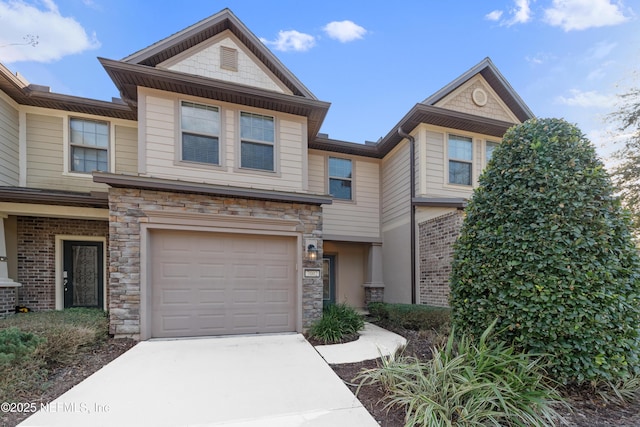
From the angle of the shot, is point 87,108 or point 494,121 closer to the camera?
point 87,108

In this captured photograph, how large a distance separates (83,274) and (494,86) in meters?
12.1

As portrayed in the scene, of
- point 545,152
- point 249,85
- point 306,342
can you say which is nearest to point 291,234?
point 306,342

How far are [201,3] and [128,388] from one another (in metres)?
8.54

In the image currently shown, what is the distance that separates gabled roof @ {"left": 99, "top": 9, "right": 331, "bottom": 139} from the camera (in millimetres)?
5875

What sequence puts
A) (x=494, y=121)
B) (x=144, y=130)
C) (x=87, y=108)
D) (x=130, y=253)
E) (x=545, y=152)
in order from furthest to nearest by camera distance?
(x=494, y=121) < (x=87, y=108) < (x=144, y=130) < (x=130, y=253) < (x=545, y=152)

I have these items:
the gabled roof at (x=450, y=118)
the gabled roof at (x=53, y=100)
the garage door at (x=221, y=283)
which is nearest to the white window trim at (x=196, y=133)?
the garage door at (x=221, y=283)

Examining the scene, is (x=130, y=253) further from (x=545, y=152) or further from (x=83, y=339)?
(x=545, y=152)

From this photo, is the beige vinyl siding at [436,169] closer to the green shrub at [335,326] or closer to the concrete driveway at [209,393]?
the green shrub at [335,326]

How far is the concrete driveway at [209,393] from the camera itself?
9.68 feet

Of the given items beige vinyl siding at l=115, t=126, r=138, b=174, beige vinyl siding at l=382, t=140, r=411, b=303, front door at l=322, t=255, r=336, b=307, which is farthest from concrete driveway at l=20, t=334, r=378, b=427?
beige vinyl siding at l=115, t=126, r=138, b=174

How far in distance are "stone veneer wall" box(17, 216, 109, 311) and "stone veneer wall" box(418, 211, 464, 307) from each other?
341 inches

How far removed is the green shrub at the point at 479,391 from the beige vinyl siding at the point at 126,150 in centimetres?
758

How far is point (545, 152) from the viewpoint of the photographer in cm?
343

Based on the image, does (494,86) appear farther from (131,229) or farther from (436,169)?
(131,229)
